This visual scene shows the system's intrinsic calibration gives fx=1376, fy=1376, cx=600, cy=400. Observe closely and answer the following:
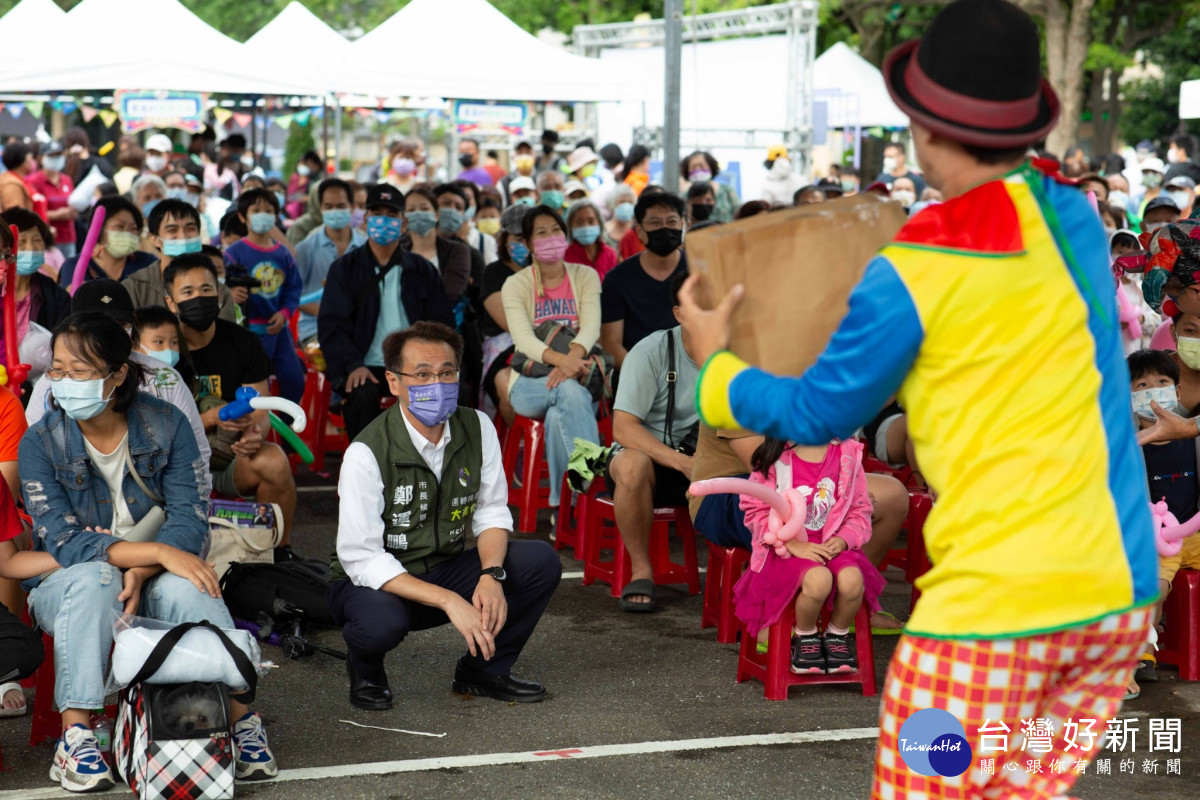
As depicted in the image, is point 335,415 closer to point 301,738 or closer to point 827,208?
point 301,738

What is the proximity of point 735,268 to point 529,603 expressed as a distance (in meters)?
2.66

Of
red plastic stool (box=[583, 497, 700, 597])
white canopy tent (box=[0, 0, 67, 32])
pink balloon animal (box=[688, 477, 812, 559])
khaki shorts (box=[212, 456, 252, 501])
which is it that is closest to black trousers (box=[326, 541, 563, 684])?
pink balloon animal (box=[688, 477, 812, 559])

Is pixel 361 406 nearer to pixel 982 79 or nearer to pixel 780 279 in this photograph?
pixel 780 279

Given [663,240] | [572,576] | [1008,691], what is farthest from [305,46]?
[1008,691]

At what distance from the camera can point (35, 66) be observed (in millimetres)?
10336

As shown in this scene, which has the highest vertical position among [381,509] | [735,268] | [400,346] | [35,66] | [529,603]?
[35,66]

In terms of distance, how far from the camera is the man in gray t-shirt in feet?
20.2

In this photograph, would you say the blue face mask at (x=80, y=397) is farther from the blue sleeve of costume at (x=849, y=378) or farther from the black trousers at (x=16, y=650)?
the blue sleeve of costume at (x=849, y=378)

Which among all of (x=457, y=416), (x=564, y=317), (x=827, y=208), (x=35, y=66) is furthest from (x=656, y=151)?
(x=827, y=208)

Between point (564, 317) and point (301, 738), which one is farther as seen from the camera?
point (564, 317)

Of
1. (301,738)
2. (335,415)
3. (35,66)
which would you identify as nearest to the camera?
(301,738)

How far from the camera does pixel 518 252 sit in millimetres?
9414

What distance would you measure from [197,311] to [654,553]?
248 centimetres

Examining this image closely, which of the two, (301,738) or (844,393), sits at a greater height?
(844,393)
